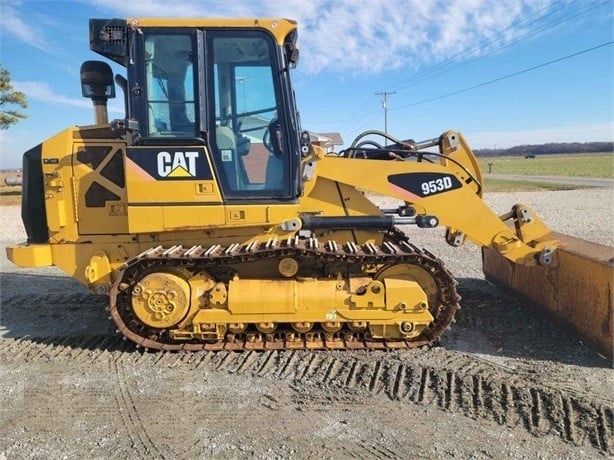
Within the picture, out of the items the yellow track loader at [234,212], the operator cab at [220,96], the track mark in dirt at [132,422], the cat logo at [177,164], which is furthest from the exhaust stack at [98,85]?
the track mark in dirt at [132,422]

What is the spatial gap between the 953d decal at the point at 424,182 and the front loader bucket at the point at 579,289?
4.83ft

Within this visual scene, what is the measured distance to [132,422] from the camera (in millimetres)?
3562

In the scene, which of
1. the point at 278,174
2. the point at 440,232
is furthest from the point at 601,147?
the point at 278,174

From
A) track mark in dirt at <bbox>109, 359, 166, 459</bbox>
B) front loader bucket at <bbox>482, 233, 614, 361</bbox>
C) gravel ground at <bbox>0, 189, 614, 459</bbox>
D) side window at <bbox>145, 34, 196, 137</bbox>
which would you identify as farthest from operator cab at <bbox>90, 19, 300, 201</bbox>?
front loader bucket at <bbox>482, 233, 614, 361</bbox>

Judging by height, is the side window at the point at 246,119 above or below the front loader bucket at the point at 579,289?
above

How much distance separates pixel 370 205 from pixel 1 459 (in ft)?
12.8

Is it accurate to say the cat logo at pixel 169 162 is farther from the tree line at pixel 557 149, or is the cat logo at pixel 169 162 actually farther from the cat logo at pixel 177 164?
the tree line at pixel 557 149

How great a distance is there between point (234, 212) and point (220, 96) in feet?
3.84

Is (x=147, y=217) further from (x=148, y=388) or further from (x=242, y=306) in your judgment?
(x=148, y=388)

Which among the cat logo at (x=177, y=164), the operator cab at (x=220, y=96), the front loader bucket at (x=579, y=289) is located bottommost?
the front loader bucket at (x=579, y=289)

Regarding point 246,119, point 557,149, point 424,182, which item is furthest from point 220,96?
point 557,149

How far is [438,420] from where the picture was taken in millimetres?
3523

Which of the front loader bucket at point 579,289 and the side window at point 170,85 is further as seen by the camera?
the side window at point 170,85

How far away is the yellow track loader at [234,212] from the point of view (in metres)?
4.62
